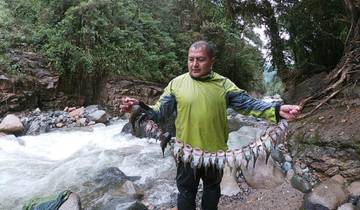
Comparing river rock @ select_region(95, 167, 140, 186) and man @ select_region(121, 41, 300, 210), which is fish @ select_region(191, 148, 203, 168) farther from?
river rock @ select_region(95, 167, 140, 186)

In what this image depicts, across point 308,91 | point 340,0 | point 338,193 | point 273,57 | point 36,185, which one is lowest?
point 36,185

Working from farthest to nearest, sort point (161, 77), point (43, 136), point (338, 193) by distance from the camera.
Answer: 1. point (161, 77)
2. point (43, 136)
3. point (338, 193)

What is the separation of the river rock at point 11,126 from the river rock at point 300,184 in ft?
23.4

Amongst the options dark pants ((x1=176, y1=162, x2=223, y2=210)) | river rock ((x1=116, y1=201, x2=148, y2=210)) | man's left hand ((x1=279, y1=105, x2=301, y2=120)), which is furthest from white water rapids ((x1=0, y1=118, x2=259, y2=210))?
man's left hand ((x1=279, y1=105, x2=301, y2=120))

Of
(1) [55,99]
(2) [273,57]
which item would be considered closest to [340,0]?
(2) [273,57]

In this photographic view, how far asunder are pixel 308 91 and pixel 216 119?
623 cm

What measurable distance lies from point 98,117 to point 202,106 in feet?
28.1

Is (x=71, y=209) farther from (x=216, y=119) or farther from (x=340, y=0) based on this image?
(x=340, y=0)

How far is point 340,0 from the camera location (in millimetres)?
8312

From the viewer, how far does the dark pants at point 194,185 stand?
→ 337 centimetres

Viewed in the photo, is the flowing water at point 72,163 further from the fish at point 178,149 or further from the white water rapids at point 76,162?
the fish at point 178,149

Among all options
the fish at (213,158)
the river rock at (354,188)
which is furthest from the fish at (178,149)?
the river rock at (354,188)

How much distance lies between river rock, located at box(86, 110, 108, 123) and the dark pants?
808 cm

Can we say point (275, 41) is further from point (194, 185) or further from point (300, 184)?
point (194, 185)
